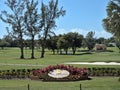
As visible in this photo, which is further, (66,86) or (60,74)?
(60,74)

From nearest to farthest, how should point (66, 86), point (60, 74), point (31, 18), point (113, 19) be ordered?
point (66, 86) → point (60, 74) → point (113, 19) → point (31, 18)

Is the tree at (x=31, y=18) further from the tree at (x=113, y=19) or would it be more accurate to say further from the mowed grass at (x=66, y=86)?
the mowed grass at (x=66, y=86)

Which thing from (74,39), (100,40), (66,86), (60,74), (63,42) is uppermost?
(100,40)

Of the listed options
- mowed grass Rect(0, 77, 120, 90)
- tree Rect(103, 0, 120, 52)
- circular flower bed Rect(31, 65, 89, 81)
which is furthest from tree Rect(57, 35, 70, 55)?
mowed grass Rect(0, 77, 120, 90)

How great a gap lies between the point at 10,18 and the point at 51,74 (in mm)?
48398

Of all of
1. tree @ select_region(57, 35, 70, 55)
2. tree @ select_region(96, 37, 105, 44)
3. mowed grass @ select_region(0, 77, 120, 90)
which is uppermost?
tree @ select_region(96, 37, 105, 44)

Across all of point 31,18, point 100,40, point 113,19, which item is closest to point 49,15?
point 31,18

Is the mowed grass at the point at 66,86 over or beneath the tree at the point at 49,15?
beneath

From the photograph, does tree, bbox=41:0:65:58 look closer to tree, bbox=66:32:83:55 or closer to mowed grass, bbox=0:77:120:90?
tree, bbox=66:32:83:55

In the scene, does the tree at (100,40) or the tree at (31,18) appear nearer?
the tree at (31,18)

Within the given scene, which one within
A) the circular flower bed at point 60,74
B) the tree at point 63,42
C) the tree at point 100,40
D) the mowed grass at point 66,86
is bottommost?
the mowed grass at point 66,86

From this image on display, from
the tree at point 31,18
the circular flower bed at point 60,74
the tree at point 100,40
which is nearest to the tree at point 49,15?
the tree at point 31,18

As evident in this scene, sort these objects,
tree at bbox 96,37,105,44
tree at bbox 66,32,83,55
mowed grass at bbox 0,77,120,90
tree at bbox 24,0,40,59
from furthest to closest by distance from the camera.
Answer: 1. tree at bbox 96,37,105,44
2. tree at bbox 66,32,83,55
3. tree at bbox 24,0,40,59
4. mowed grass at bbox 0,77,120,90

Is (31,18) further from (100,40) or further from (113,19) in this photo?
(100,40)
